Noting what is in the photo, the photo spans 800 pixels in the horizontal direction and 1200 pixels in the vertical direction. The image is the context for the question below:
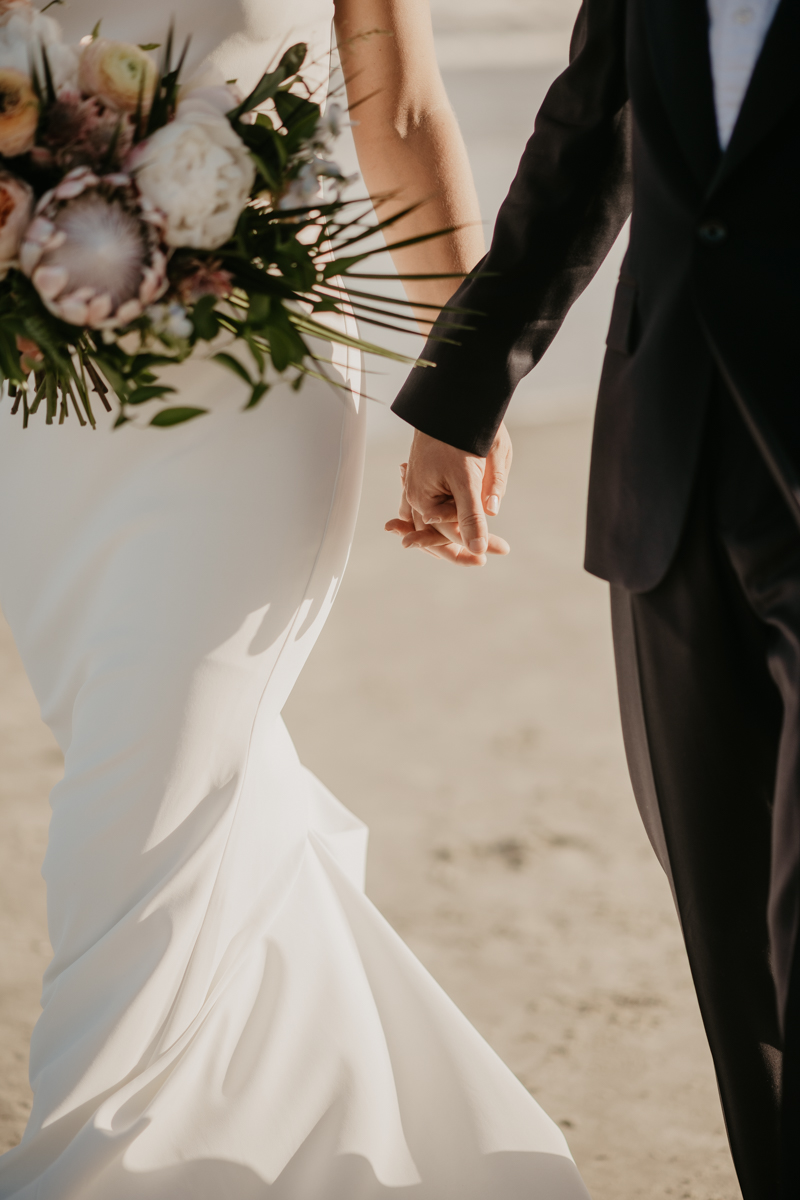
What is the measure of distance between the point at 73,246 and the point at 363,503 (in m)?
4.47

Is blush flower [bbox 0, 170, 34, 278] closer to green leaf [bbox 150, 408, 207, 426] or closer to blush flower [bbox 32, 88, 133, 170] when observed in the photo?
blush flower [bbox 32, 88, 133, 170]

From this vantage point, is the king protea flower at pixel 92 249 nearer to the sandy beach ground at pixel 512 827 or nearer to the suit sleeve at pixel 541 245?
the suit sleeve at pixel 541 245

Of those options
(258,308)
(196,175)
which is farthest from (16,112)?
(258,308)

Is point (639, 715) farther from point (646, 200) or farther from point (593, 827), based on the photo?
point (593, 827)

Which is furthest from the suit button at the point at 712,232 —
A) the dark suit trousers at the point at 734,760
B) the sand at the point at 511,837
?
the sand at the point at 511,837

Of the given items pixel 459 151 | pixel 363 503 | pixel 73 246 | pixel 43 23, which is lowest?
pixel 363 503

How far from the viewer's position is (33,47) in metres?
1.12

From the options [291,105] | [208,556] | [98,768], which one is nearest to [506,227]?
[291,105]

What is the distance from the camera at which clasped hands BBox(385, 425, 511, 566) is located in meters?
1.72

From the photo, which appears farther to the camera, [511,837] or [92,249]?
[511,837]

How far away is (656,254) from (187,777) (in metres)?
0.90

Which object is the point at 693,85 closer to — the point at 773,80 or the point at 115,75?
the point at 773,80

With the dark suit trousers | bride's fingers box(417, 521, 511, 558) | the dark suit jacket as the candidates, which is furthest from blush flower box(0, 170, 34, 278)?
bride's fingers box(417, 521, 511, 558)

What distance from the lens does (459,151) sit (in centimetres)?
174
